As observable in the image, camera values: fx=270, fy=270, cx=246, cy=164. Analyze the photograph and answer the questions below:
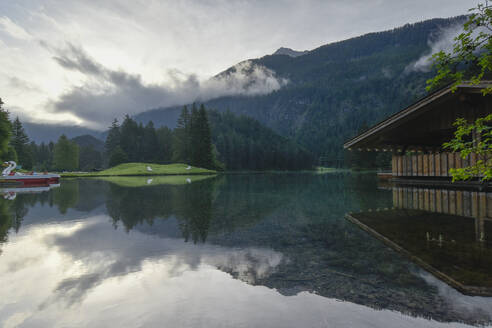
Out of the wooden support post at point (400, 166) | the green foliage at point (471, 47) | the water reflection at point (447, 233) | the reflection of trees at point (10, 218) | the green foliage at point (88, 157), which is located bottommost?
the reflection of trees at point (10, 218)

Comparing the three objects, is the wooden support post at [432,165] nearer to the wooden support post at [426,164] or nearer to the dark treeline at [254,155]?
the wooden support post at [426,164]

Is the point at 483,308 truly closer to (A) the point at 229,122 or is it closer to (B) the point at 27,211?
(B) the point at 27,211

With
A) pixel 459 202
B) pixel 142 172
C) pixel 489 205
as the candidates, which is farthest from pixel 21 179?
pixel 489 205

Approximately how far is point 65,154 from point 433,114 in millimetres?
104834

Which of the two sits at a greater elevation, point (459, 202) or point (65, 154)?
point (65, 154)

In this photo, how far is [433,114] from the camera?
15875 millimetres

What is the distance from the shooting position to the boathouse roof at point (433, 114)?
1312 centimetres

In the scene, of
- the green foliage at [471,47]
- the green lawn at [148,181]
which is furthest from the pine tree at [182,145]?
the green foliage at [471,47]

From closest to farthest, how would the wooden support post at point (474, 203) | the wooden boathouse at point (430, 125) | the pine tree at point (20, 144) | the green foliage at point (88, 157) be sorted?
the wooden support post at point (474, 203), the wooden boathouse at point (430, 125), the pine tree at point (20, 144), the green foliage at point (88, 157)

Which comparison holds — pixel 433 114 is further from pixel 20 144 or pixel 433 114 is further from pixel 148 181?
pixel 20 144

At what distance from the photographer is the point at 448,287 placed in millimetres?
4453

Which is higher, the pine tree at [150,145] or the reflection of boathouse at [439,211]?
the pine tree at [150,145]

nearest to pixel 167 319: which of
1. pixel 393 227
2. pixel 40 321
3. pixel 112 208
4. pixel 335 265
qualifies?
pixel 40 321

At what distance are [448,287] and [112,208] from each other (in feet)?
46.9
